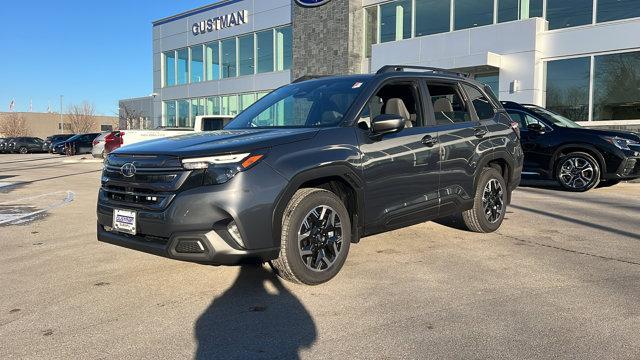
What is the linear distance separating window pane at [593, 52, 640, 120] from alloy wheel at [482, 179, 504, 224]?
12137 mm

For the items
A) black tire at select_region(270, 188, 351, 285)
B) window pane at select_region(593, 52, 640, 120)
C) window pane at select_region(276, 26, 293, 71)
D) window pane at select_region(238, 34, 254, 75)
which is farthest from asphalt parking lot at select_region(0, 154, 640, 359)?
window pane at select_region(238, 34, 254, 75)

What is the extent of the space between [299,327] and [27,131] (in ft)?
322

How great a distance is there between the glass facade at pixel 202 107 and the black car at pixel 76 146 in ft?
17.1

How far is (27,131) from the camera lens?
88125mm

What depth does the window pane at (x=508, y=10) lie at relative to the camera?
1823cm

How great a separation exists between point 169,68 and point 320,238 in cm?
3219

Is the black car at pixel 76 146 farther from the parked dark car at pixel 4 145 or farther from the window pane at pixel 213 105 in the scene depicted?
the parked dark car at pixel 4 145

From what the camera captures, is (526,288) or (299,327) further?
(526,288)

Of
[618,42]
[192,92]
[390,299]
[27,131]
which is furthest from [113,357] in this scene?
[27,131]

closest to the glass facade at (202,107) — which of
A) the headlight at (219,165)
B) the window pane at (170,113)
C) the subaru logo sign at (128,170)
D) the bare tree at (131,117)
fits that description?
the window pane at (170,113)

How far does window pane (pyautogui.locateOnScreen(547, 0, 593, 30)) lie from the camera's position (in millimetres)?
16953

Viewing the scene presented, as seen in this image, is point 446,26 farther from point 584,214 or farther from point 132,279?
point 132,279

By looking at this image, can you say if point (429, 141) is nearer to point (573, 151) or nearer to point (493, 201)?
point (493, 201)

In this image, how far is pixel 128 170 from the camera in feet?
13.3
